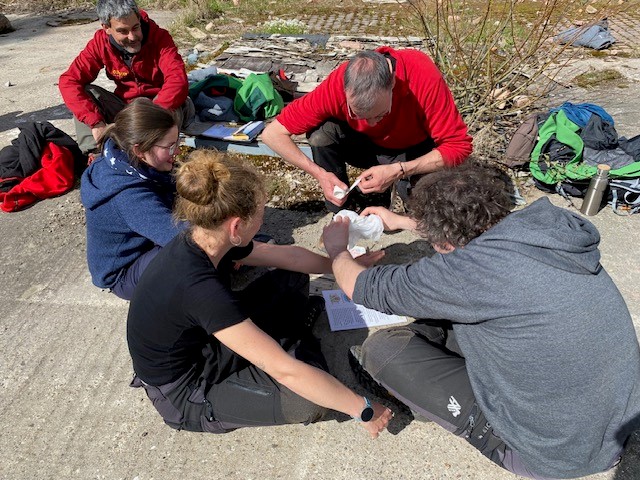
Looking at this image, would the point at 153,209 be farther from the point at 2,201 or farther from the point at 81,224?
the point at 2,201

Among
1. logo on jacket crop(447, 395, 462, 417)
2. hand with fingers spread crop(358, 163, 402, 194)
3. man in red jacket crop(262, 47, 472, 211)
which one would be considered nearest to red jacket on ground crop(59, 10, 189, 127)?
man in red jacket crop(262, 47, 472, 211)

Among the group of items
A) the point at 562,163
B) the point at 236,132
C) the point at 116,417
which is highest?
the point at 562,163

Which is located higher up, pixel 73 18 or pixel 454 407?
pixel 454 407

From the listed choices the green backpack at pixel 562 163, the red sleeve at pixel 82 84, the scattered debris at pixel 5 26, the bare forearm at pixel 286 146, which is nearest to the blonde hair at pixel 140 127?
the bare forearm at pixel 286 146

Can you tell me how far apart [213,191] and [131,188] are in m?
0.90

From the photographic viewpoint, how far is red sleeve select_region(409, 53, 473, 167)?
2.79m

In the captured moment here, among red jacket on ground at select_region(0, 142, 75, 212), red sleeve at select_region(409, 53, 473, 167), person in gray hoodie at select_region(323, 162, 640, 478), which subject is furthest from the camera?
red jacket on ground at select_region(0, 142, 75, 212)

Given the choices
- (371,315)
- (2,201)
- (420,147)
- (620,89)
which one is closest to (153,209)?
(371,315)

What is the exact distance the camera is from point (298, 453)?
2.07 m

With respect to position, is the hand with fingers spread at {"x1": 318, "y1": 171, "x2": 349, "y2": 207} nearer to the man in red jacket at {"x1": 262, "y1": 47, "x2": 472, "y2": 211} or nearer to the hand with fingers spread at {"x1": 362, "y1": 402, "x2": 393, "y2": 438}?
the man in red jacket at {"x1": 262, "y1": 47, "x2": 472, "y2": 211}

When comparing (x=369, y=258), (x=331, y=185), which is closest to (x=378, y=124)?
(x=331, y=185)

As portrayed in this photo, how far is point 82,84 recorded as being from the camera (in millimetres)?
3932

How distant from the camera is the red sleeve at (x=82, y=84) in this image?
3824mm

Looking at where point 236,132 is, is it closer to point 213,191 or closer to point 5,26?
point 213,191
